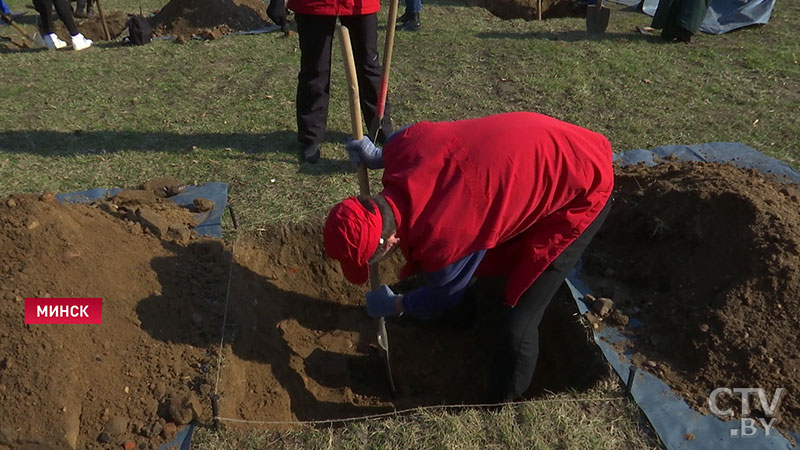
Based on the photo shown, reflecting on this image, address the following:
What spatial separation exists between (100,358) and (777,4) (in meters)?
9.62

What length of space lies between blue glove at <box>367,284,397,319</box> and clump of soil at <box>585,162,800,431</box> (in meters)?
1.21

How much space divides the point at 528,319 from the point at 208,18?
7493 millimetres

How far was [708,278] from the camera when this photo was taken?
9.66ft

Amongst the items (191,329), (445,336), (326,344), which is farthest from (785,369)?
(191,329)

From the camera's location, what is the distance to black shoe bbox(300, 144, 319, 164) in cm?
441

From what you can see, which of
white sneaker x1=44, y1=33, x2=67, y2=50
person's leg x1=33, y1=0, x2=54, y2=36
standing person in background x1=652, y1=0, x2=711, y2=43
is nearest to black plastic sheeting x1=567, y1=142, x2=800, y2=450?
standing person in background x1=652, y1=0, x2=711, y2=43

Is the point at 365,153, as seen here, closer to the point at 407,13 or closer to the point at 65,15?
the point at 407,13

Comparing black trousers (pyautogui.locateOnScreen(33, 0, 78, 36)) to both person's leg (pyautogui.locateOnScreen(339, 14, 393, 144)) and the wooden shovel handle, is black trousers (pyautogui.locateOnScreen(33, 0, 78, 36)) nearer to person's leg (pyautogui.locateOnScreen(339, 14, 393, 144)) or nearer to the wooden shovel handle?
person's leg (pyautogui.locateOnScreen(339, 14, 393, 144))

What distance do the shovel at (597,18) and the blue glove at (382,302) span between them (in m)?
5.95

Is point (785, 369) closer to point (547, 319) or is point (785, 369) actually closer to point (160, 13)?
point (547, 319)

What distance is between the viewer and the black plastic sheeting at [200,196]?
3703mm

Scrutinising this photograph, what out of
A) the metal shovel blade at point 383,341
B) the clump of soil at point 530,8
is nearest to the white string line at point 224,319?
the metal shovel blade at point 383,341

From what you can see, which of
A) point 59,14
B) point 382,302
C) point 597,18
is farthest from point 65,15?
point 382,302

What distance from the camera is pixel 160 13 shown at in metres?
8.62
